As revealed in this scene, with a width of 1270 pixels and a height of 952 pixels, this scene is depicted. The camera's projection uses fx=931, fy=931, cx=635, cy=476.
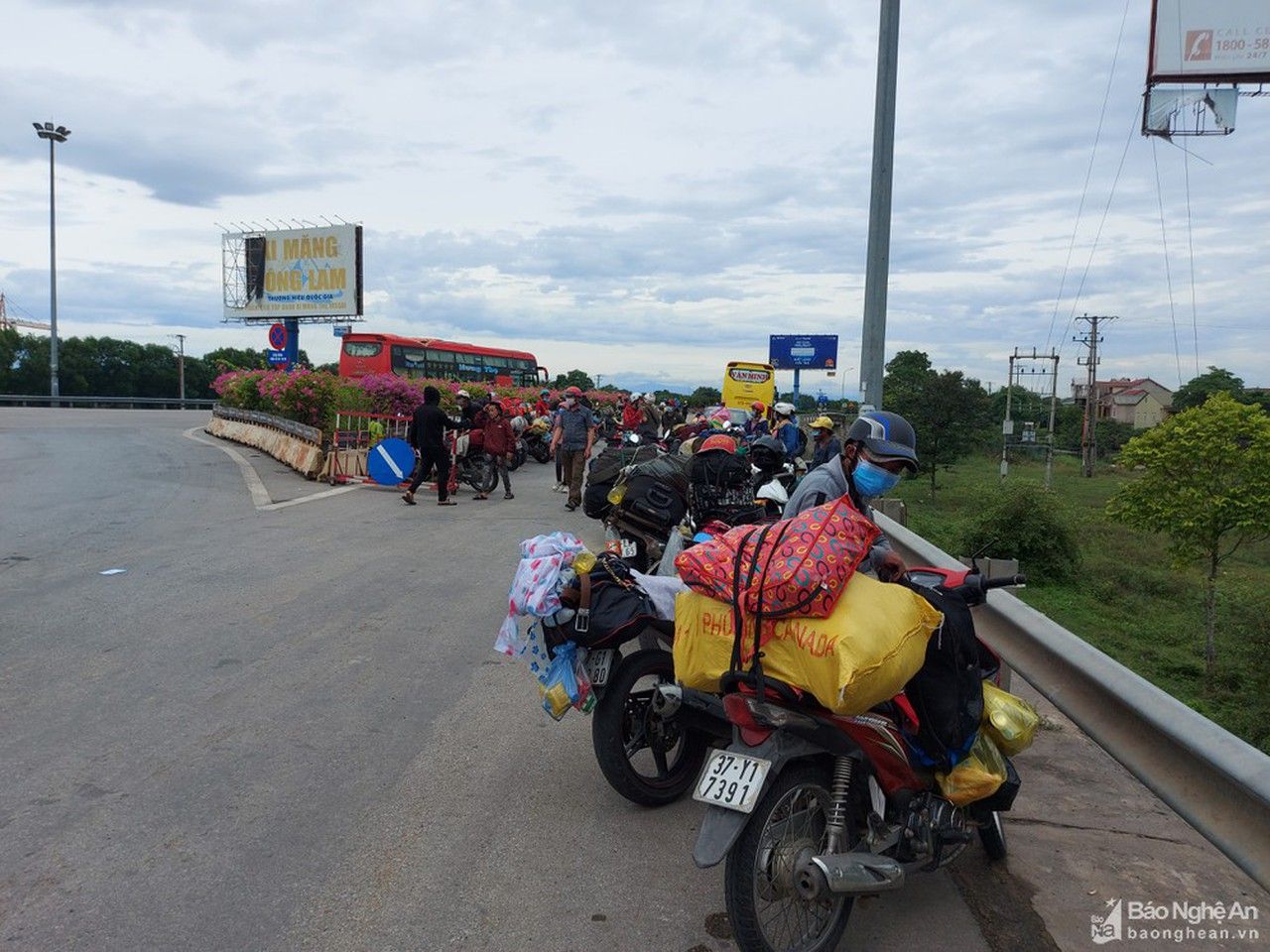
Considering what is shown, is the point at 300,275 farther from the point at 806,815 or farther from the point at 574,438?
the point at 806,815

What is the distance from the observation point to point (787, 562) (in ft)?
9.58

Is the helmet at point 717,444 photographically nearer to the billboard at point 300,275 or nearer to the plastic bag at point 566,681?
the plastic bag at point 566,681

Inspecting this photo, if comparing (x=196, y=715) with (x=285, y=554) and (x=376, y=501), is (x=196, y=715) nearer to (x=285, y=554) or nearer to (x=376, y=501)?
(x=285, y=554)

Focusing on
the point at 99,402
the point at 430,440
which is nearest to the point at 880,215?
the point at 430,440

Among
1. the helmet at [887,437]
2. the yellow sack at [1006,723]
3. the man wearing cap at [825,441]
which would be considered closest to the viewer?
the yellow sack at [1006,723]

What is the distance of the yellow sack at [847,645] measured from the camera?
2.79 m

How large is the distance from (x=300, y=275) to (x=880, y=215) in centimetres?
3435

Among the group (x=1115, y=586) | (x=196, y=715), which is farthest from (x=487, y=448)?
(x=1115, y=586)

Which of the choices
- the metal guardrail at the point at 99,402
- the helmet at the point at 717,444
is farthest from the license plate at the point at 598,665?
the metal guardrail at the point at 99,402

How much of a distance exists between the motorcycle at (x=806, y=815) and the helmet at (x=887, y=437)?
1090mm

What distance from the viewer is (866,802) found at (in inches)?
126

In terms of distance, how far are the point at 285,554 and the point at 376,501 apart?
4681 millimetres

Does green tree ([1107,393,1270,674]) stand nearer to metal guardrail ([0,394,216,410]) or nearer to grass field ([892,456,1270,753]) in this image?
grass field ([892,456,1270,753])

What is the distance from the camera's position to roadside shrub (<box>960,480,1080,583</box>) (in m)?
19.2
